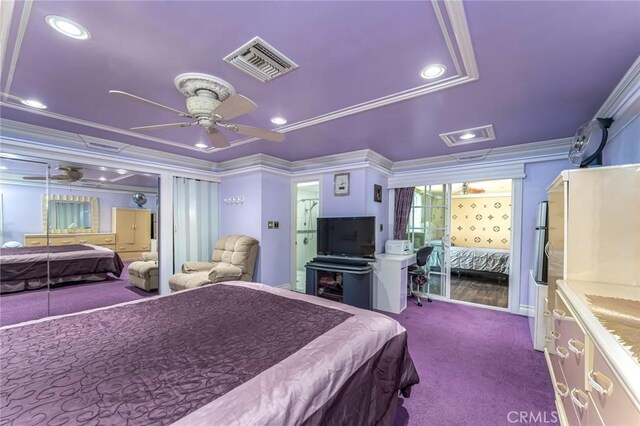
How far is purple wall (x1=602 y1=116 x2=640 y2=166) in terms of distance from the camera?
6.36ft

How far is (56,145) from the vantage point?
10.6ft

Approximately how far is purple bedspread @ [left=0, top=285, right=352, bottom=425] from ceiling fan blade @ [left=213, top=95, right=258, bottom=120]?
146 centimetres

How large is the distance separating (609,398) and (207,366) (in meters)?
1.51

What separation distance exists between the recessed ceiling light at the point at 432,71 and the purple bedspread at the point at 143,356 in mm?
1768

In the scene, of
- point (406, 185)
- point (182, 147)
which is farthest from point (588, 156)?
point (182, 147)

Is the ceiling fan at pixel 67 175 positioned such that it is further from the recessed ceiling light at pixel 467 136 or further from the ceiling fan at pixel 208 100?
the recessed ceiling light at pixel 467 136

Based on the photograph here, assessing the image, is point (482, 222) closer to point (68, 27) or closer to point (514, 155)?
point (514, 155)

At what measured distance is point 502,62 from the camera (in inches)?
68.3

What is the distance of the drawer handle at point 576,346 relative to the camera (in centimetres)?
123

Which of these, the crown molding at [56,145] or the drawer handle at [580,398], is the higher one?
the crown molding at [56,145]

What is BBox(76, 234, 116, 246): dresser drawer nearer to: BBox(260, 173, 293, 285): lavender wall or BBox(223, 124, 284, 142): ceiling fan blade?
BBox(260, 173, 293, 285): lavender wall

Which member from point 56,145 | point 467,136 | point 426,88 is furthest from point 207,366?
point 56,145

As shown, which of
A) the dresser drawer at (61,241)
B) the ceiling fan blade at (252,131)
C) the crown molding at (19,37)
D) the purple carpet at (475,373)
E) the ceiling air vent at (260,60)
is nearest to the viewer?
the crown molding at (19,37)

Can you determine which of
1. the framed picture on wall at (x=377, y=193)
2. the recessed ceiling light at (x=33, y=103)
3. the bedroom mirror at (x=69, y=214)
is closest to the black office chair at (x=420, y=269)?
the framed picture on wall at (x=377, y=193)
